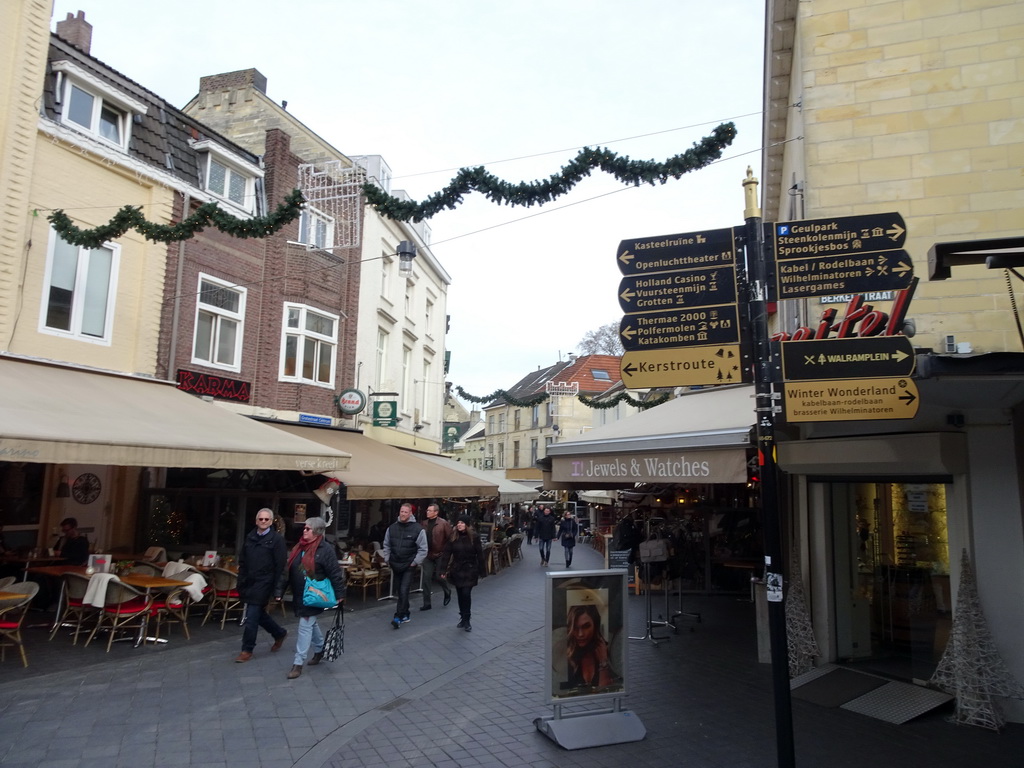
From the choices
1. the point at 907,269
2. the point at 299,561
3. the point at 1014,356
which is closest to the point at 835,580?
the point at 1014,356

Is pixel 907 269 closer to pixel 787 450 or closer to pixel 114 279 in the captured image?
pixel 787 450

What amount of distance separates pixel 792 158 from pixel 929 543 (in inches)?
242

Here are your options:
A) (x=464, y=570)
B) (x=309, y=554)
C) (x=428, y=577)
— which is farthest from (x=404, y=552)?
(x=309, y=554)

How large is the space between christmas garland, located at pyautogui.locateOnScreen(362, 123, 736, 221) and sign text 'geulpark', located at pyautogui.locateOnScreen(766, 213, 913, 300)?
106 inches

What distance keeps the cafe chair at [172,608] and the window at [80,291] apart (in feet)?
16.2

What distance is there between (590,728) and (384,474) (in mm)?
8868

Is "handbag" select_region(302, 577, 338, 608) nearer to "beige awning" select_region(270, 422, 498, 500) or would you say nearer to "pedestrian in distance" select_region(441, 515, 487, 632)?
"pedestrian in distance" select_region(441, 515, 487, 632)

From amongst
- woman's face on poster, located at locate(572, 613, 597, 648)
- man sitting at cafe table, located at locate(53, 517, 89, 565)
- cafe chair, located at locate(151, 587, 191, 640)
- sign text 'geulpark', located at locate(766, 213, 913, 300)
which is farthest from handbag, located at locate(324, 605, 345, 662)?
sign text 'geulpark', located at locate(766, 213, 913, 300)

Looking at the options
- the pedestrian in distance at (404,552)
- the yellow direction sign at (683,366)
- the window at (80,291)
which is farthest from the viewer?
→ the window at (80,291)

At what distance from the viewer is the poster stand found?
5703mm

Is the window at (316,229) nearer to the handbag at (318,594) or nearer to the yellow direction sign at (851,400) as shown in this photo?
the handbag at (318,594)

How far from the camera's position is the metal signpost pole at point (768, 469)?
418cm

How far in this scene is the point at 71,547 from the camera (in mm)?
10617

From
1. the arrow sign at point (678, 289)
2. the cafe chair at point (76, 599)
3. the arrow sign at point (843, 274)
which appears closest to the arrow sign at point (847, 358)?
the arrow sign at point (843, 274)
